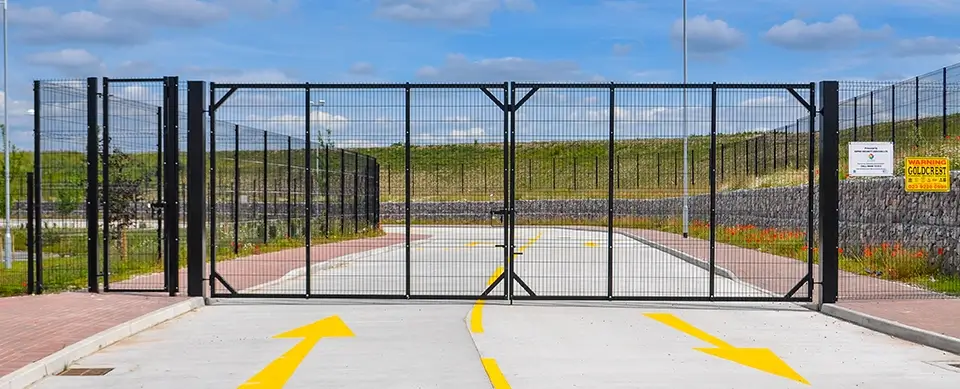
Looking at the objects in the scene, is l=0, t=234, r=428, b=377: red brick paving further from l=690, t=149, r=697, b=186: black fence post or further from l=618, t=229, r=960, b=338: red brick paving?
l=618, t=229, r=960, b=338: red brick paving

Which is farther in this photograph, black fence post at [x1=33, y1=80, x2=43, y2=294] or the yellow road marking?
black fence post at [x1=33, y1=80, x2=43, y2=294]

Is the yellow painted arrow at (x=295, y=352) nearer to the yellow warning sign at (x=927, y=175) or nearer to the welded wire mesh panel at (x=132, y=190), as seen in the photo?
the welded wire mesh panel at (x=132, y=190)

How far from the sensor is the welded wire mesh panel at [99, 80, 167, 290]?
16641 millimetres

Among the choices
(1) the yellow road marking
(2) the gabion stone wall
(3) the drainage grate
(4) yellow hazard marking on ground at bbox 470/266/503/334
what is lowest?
(3) the drainage grate

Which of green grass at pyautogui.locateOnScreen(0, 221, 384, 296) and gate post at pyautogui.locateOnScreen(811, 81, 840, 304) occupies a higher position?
gate post at pyautogui.locateOnScreen(811, 81, 840, 304)

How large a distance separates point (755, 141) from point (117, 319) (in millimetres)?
26099

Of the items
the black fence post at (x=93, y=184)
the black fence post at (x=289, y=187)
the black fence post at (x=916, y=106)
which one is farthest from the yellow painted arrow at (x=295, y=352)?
the black fence post at (x=916, y=106)

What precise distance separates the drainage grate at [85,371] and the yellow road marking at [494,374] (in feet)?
12.1

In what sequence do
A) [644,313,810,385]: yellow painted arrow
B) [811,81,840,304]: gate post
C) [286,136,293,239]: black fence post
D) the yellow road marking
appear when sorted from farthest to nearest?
A: [286,136,293,239]: black fence post, [811,81,840,304]: gate post, [644,313,810,385]: yellow painted arrow, the yellow road marking

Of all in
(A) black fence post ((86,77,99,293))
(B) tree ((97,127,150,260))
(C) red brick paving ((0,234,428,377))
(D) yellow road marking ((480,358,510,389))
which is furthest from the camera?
(B) tree ((97,127,150,260))

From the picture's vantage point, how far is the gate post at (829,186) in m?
15.1

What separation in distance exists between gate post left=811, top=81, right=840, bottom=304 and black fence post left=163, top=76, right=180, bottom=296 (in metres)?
9.69

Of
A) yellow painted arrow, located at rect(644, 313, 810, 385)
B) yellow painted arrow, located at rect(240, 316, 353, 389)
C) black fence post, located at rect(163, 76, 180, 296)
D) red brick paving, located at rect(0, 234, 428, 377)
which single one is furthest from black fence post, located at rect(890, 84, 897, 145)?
black fence post, located at rect(163, 76, 180, 296)

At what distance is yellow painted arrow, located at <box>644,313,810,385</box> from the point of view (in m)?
10.00
